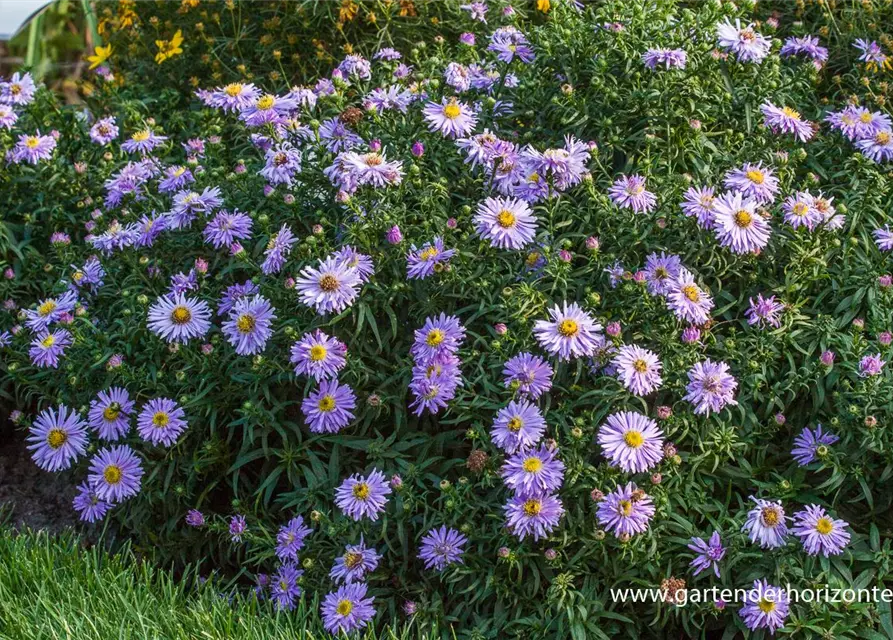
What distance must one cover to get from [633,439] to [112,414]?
4.76 ft

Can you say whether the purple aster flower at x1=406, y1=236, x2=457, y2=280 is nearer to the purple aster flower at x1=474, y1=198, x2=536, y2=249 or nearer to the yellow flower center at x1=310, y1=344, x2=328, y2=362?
the purple aster flower at x1=474, y1=198, x2=536, y2=249

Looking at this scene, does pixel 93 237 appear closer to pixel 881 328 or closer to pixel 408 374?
pixel 408 374

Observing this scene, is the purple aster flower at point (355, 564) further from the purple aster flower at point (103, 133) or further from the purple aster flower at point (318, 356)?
the purple aster flower at point (103, 133)

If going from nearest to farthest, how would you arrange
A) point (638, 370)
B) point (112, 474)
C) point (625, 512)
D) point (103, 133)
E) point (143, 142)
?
1. point (625, 512)
2. point (638, 370)
3. point (112, 474)
4. point (143, 142)
5. point (103, 133)

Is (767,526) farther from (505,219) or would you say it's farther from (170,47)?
(170,47)

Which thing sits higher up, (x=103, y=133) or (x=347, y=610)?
(x=103, y=133)

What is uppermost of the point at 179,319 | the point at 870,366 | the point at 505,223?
the point at 505,223

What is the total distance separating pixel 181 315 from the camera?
114 inches

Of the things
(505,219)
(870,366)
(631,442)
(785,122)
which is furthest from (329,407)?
(785,122)

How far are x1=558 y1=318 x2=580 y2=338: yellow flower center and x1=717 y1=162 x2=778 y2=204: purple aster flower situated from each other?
580 mm

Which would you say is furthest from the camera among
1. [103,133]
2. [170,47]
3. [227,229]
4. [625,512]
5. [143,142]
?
[170,47]

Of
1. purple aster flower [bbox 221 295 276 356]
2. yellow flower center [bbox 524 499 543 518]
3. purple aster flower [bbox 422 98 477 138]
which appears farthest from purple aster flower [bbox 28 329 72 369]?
yellow flower center [bbox 524 499 543 518]

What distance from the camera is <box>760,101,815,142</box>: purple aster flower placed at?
9.93 ft

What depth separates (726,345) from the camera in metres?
2.69
